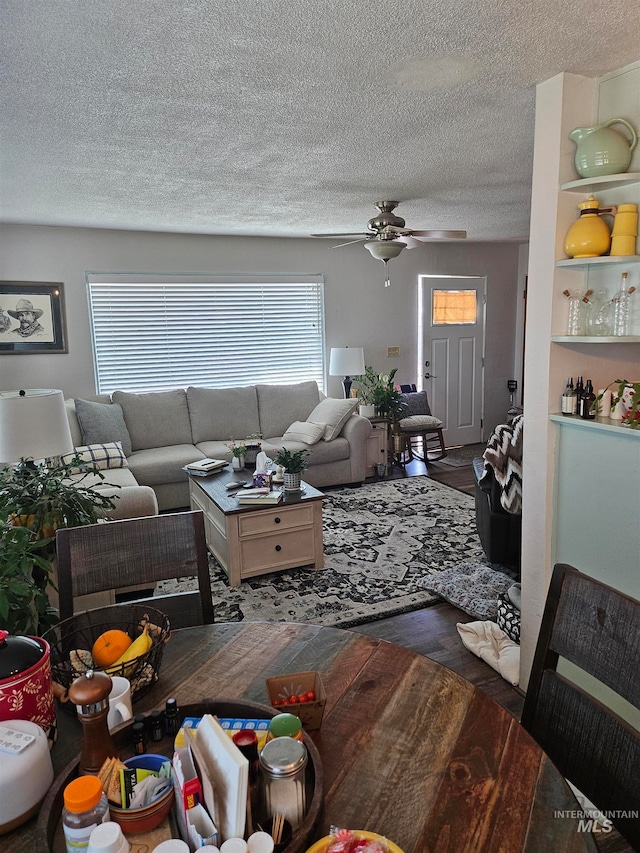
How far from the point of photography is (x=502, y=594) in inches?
119

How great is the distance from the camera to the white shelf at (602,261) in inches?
75.6

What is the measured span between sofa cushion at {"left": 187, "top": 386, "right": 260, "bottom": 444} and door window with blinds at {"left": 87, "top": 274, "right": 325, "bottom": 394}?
13.9 inches

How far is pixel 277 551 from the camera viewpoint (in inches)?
137

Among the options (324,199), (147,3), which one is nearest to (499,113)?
(147,3)

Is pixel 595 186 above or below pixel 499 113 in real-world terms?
below

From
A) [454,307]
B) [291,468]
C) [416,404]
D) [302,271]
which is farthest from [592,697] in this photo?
[454,307]

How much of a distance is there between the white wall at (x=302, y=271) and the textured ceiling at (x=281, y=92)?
115 cm

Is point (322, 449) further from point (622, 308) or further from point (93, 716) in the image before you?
point (93, 716)

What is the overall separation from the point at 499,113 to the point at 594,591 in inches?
80.2

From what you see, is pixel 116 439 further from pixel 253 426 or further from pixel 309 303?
pixel 309 303

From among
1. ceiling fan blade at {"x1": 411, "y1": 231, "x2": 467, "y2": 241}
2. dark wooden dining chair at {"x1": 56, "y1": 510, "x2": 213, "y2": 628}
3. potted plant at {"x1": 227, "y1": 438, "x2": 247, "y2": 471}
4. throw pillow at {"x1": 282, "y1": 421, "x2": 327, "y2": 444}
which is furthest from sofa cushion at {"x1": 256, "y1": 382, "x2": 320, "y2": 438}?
dark wooden dining chair at {"x1": 56, "y1": 510, "x2": 213, "y2": 628}

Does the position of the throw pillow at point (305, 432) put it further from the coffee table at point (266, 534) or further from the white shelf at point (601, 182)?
the white shelf at point (601, 182)

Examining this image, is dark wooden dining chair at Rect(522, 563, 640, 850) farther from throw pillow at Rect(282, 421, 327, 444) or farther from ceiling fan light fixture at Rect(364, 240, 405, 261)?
throw pillow at Rect(282, 421, 327, 444)

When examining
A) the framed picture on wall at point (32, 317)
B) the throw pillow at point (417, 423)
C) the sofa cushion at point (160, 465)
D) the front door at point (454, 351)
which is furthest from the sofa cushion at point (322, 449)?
the framed picture on wall at point (32, 317)
